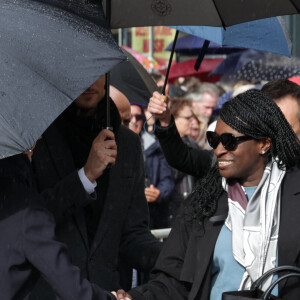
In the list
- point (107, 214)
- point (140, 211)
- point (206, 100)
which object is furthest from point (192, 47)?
point (107, 214)

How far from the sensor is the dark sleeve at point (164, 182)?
8508 millimetres

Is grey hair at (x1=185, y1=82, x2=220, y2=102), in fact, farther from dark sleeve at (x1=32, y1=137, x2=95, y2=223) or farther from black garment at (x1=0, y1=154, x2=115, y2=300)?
black garment at (x1=0, y1=154, x2=115, y2=300)

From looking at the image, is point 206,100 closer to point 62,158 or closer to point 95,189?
point 95,189

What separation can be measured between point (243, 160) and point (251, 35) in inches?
81.4

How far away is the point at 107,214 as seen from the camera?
488 cm

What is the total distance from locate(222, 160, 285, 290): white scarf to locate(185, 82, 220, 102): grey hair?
844 centimetres

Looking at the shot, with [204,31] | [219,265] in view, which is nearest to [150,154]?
[204,31]

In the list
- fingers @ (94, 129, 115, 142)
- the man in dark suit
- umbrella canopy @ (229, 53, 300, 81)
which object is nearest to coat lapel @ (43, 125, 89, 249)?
the man in dark suit

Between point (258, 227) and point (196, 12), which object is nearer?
point (258, 227)

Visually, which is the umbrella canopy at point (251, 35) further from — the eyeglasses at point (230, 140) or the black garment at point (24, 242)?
the black garment at point (24, 242)

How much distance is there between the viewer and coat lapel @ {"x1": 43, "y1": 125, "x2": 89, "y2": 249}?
4695 millimetres

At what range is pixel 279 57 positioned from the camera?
436 inches

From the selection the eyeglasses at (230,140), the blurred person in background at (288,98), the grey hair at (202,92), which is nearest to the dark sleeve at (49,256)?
the eyeglasses at (230,140)

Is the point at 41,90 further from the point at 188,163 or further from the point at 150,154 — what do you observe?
the point at 150,154
